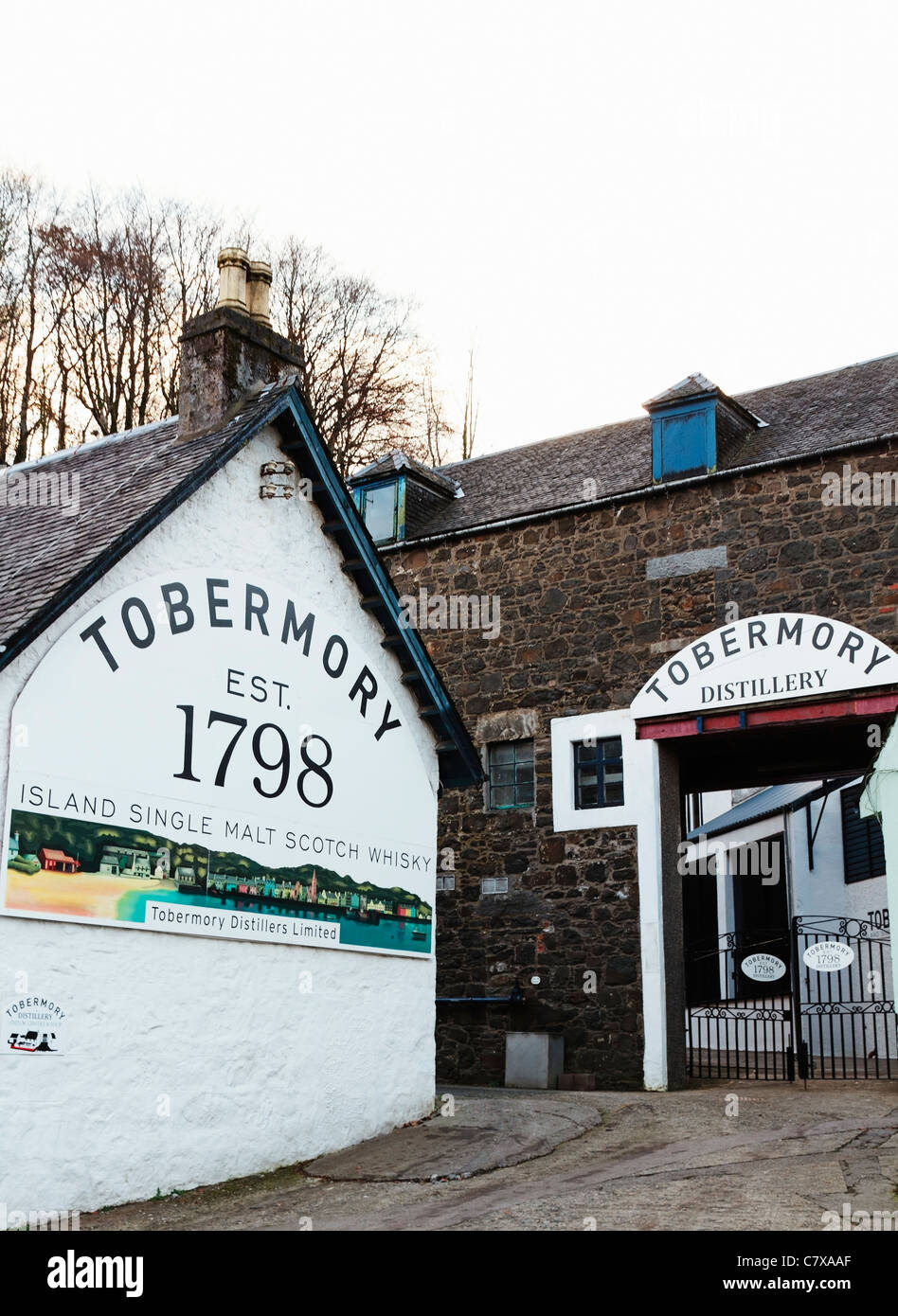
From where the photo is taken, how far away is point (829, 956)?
48.6 feet

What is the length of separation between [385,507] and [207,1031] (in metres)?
9.73

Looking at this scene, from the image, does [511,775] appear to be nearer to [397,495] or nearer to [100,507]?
[397,495]

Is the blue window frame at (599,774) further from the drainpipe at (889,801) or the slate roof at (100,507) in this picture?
the slate roof at (100,507)

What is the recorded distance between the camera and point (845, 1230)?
7488 millimetres

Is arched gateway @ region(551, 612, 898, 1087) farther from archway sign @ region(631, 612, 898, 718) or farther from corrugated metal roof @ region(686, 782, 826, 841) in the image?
corrugated metal roof @ region(686, 782, 826, 841)

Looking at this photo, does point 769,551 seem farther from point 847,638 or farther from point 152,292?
point 152,292

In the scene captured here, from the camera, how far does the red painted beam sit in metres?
14.3

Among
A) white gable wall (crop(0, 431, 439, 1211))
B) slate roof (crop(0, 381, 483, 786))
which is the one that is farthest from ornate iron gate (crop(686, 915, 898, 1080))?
slate roof (crop(0, 381, 483, 786))

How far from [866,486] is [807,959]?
5.04m

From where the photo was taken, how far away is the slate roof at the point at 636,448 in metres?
15.6

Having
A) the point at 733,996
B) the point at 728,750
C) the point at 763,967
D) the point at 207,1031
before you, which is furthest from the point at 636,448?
the point at 733,996

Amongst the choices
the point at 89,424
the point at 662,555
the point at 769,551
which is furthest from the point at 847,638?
the point at 89,424

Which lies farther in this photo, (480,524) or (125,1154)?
(480,524)
